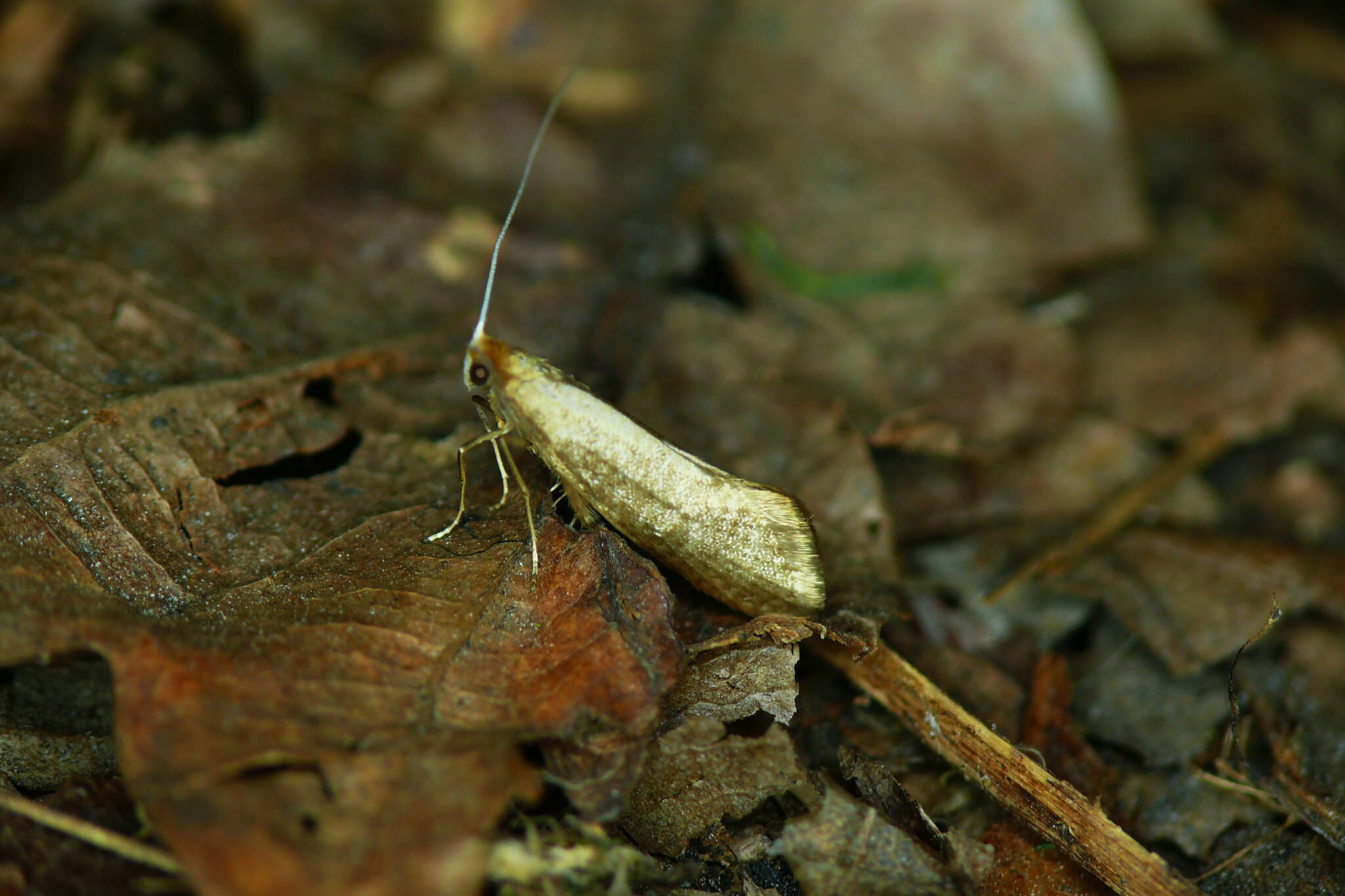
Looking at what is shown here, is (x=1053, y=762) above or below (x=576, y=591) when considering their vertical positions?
below

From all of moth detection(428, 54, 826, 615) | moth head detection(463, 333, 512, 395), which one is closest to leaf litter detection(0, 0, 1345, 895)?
moth detection(428, 54, 826, 615)

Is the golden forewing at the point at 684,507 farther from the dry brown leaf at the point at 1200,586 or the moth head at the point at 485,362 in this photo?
the dry brown leaf at the point at 1200,586

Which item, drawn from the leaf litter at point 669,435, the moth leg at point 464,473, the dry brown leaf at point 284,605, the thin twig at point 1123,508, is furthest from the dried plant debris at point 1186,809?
the moth leg at point 464,473

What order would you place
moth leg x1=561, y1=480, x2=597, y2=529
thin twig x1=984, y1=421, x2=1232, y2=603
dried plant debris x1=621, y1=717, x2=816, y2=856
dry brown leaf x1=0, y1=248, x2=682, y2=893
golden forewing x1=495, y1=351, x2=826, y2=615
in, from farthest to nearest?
thin twig x1=984, y1=421, x2=1232, y2=603 < moth leg x1=561, y1=480, x2=597, y2=529 < golden forewing x1=495, y1=351, x2=826, y2=615 < dried plant debris x1=621, y1=717, x2=816, y2=856 < dry brown leaf x1=0, y1=248, x2=682, y2=893

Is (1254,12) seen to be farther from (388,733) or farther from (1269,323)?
(388,733)

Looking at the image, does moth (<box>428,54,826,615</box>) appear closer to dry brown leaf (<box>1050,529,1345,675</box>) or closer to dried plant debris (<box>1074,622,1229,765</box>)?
dried plant debris (<box>1074,622,1229,765</box>)

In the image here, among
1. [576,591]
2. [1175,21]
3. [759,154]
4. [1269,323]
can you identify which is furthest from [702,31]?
[576,591]

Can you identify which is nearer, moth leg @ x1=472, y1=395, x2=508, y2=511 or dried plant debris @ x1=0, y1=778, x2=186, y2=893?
dried plant debris @ x1=0, y1=778, x2=186, y2=893

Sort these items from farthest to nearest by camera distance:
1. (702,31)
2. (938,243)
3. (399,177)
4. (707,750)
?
(702,31) → (938,243) → (399,177) → (707,750)
